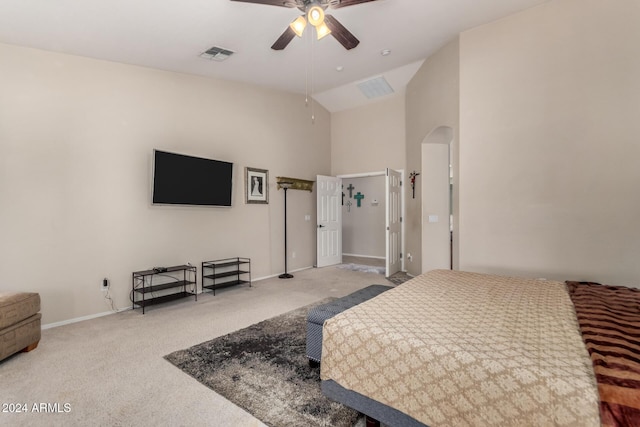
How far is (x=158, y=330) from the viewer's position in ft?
10.1

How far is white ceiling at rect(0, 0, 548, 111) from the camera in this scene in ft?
9.23

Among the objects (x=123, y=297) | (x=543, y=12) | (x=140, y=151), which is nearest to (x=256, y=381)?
(x=123, y=297)

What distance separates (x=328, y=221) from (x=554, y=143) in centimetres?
428

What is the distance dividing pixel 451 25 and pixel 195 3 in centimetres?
295

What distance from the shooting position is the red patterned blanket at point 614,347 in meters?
0.97

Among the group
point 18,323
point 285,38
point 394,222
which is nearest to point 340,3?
point 285,38

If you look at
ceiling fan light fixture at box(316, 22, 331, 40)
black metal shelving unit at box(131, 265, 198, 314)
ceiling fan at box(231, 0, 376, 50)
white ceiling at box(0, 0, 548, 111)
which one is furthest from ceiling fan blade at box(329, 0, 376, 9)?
black metal shelving unit at box(131, 265, 198, 314)

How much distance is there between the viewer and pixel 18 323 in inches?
97.3

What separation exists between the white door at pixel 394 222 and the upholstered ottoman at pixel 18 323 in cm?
462

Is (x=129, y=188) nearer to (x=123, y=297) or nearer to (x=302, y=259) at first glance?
(x=123, y=297)

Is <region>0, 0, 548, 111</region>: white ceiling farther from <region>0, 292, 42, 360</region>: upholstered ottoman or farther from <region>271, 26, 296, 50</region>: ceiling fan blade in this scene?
<region>0, 292, 42, 360</region>: upholstered ottoman

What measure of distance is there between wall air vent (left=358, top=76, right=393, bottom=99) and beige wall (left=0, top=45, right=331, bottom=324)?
2075 millimetres

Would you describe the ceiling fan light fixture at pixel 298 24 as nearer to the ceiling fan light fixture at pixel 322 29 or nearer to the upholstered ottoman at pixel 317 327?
the ceiling fan light fixture at pixel 322 29

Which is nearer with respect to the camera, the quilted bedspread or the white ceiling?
the quilted bedspread
